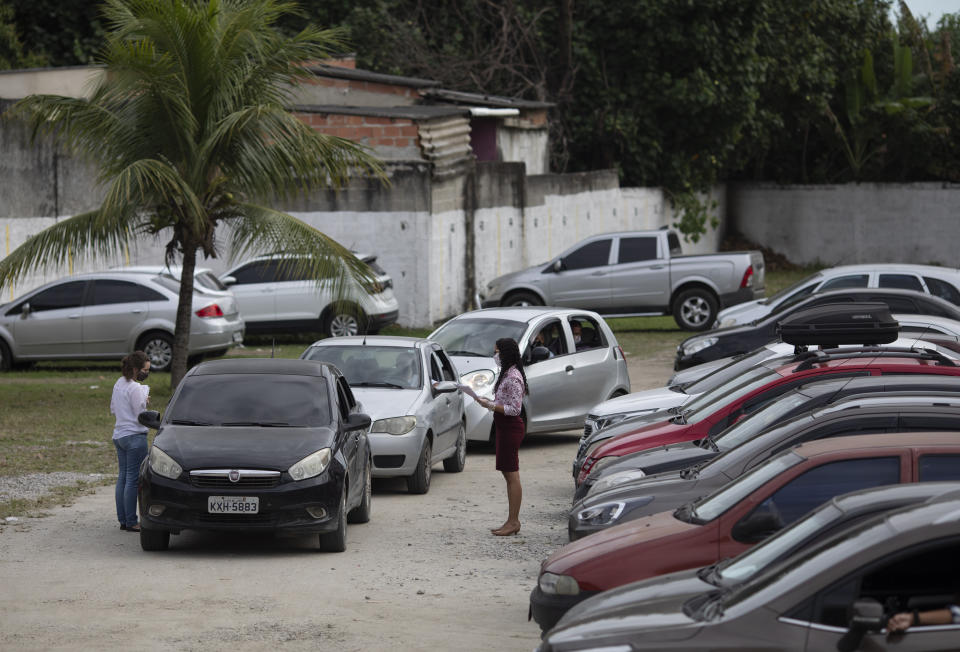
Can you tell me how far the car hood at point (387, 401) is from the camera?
13.9 m

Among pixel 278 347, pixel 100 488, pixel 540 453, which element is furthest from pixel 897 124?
pixel 100 488

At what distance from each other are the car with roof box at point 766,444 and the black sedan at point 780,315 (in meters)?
10.7

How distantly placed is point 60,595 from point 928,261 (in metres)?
41.1

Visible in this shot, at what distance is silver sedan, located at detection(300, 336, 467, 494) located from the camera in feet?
45.4

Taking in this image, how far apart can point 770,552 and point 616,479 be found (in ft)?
13.4

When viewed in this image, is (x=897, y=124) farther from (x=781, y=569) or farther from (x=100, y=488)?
(x=781, y=569)

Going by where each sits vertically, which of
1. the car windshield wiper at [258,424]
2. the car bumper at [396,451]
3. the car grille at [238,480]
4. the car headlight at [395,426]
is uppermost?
the car windshield wiper at [258,424]

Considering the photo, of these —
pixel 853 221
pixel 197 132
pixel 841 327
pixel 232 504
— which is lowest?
pixel 232 504

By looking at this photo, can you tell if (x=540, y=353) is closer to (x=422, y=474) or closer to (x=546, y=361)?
(x=546, y=361)

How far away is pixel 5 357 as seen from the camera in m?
24.2

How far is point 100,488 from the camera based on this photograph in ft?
46.8

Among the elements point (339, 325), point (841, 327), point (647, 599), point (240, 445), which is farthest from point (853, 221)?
point (647, 599)

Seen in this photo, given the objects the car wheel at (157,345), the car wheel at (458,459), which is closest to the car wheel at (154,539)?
the car wheel at (458,459)

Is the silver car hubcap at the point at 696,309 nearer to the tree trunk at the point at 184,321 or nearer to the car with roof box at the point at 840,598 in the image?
the tree trunk at the point at 184,321
